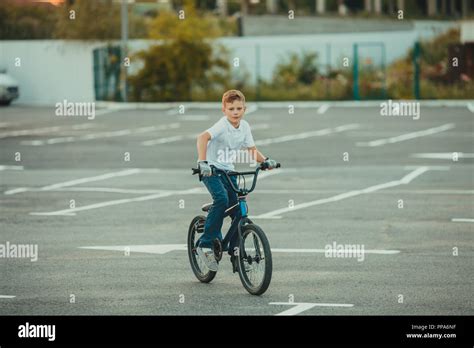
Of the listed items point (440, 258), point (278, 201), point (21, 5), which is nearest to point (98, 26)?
point (21, 5)

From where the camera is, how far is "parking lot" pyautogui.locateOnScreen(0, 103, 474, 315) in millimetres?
10266

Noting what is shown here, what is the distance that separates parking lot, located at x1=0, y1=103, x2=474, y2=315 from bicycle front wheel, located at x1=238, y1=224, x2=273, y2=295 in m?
0.18

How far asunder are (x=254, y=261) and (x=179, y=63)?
34.1 metres

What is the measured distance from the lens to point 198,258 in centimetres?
1134

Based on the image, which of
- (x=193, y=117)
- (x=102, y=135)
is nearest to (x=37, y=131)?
(x=102, y=135)

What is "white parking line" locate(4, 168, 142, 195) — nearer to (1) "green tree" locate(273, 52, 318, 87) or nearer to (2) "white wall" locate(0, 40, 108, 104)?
(1) "green tree" locate(273, 52, 318, 87)

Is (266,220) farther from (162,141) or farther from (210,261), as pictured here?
(162,141)

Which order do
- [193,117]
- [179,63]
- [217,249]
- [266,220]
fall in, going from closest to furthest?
[217,249], [266,220], [193,117], [179,63]

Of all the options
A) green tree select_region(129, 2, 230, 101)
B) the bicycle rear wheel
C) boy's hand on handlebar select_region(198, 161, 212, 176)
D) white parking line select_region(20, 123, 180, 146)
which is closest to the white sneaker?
the bicycle rear wheel

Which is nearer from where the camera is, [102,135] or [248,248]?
[248,248]

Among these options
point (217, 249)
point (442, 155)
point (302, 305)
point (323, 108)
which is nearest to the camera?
point (302, 305)

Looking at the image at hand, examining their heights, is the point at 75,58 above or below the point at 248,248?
above

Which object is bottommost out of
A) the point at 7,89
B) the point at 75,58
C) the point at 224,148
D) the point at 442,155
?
the point at 442,155
